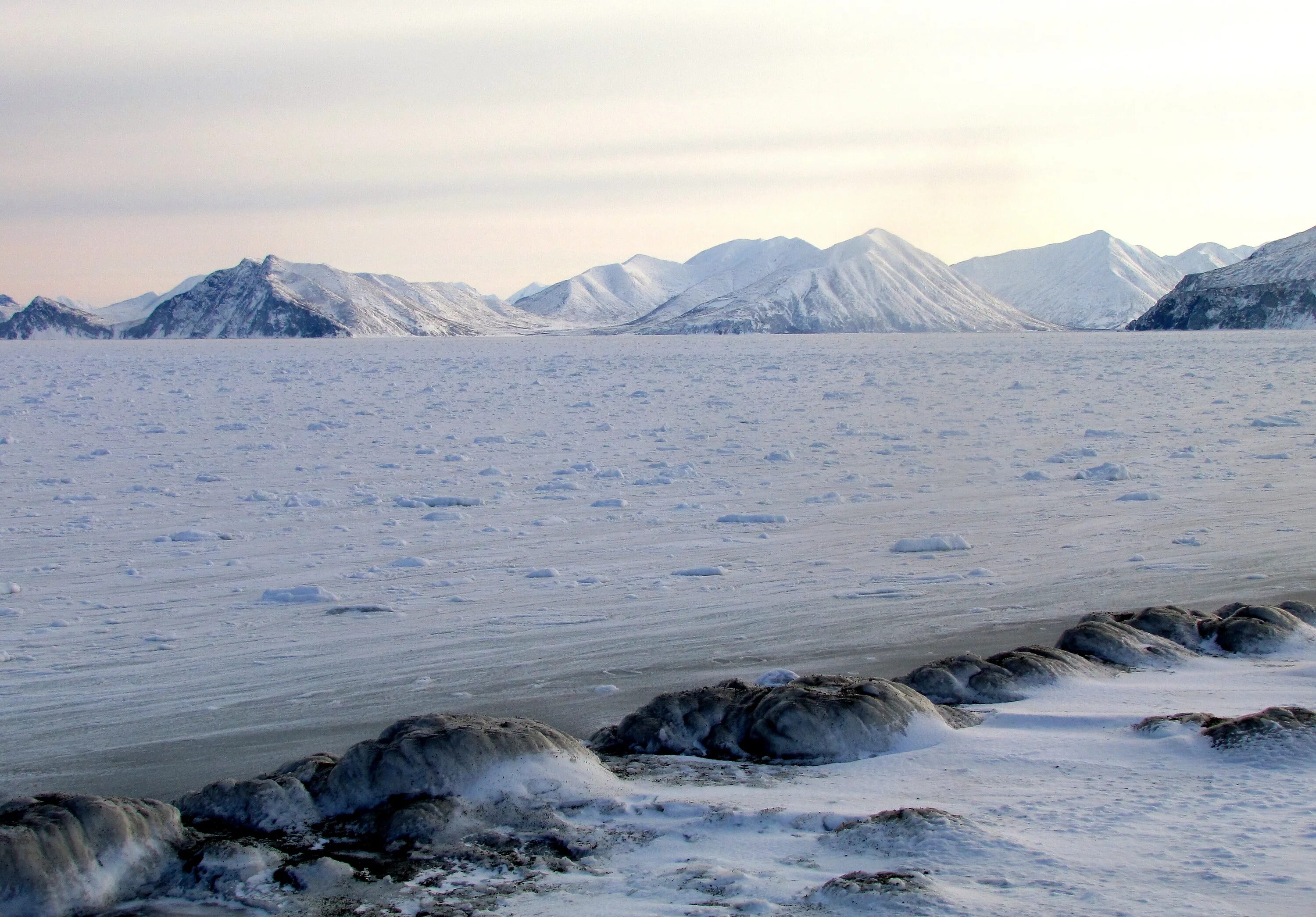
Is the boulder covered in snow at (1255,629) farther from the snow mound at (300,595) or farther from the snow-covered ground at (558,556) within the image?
the snow mound at (300,595)

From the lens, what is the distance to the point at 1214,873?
10.6 ft


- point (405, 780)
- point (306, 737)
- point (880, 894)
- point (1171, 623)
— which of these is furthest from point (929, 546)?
point (880, 894)

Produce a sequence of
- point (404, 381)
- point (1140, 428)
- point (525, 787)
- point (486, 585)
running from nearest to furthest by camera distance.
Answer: point (525, 787) < point (486, 585) < point (1140, 428) < point (404, 381)

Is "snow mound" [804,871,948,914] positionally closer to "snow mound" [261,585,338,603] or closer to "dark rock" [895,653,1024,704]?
"dark rock" [895,653,1024,704]

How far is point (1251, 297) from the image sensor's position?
444 ft

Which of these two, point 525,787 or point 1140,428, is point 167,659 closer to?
point 525,787

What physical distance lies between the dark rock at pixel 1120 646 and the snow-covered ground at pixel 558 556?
511 millimetres

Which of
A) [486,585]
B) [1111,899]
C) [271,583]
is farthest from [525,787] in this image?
[271,583]

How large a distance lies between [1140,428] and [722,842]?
50.0ft

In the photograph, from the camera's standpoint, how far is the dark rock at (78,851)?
133 inches

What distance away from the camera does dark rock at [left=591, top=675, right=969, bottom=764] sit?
455 centimetres

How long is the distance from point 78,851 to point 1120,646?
4696mm

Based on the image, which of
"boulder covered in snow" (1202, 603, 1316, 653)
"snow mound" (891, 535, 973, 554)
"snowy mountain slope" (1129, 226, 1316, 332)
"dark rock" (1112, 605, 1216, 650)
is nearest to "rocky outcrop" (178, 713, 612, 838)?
"dark rock" (1112, 605, 1216, 650)

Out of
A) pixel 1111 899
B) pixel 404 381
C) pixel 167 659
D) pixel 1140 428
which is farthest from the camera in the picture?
pixel 404 381
